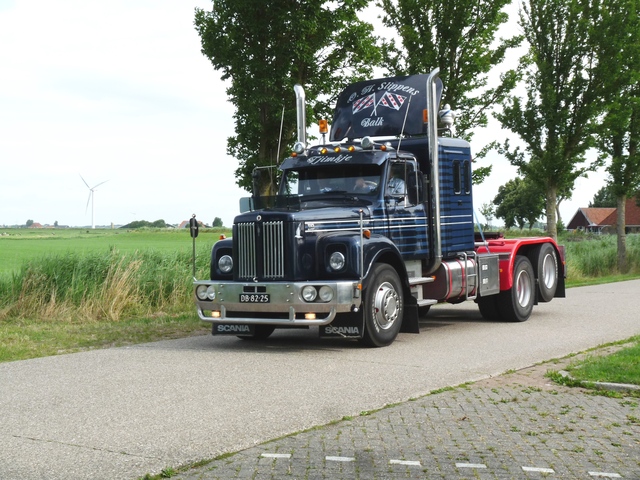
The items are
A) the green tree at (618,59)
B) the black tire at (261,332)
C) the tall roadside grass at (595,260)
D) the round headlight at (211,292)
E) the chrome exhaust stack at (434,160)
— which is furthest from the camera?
the tall roadside grass at (595,260)

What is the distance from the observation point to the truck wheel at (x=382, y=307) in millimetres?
11602

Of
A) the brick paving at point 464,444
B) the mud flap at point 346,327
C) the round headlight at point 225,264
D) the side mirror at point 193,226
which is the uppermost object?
the side mirror at point 193,226

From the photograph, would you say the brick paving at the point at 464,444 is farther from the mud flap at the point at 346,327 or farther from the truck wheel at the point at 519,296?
the truck wheel at the point at 519,296

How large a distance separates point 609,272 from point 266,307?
24.4 metres

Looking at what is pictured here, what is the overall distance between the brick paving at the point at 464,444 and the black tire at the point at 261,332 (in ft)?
16.2

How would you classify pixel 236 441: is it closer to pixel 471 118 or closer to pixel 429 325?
pixel 429 325

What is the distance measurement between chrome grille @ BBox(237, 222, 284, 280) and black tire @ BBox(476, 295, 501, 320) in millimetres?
5207

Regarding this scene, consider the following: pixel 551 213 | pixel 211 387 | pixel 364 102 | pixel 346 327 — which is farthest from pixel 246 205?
pixel 551 213

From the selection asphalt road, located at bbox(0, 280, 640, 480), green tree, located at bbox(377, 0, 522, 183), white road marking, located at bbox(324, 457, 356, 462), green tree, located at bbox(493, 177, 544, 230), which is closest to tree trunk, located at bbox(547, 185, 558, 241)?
green tree, located at bbox(377, 0, 522, 183)

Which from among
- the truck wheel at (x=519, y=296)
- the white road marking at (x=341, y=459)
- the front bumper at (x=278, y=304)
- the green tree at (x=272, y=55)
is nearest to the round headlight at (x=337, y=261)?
the front bumper at (x=278, y=304)

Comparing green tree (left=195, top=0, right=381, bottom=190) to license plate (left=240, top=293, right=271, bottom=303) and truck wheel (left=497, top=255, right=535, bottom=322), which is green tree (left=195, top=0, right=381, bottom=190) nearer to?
truck wheel (left=497, top=255, right=535, bottom=322)

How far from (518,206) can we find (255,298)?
85.7m

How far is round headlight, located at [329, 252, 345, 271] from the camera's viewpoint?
1143cm

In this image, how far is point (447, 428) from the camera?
694 cm
